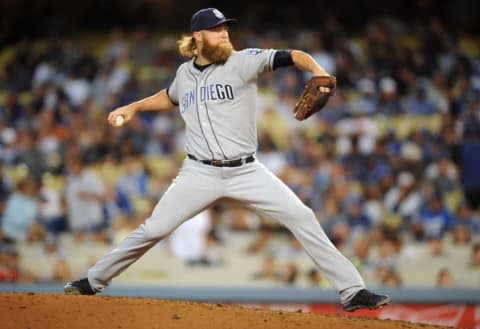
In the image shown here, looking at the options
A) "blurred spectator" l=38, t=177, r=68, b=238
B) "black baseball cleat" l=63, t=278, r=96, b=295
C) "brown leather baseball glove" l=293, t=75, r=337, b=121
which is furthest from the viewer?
"blurred spectator" l=38, t=177, r=68, b=238

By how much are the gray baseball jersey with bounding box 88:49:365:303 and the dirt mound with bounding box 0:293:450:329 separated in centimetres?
31

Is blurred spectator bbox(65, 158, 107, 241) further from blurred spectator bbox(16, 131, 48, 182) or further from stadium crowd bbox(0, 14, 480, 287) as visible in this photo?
blurred spectator bbox(16, 131, 48, 182)

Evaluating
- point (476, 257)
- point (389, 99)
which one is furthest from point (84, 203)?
point (476, 257)

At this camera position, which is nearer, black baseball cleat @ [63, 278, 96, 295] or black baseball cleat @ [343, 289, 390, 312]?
black baseball cleat @ [343, 289, 390, 312]

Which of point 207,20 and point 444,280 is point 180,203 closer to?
point 207,20

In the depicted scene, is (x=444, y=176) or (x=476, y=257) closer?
(x=476, y=257)

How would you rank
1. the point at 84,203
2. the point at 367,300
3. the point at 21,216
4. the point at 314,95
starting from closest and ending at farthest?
the point at 314,95
the point at 367,300
the point at 21,216
the point at 84,203

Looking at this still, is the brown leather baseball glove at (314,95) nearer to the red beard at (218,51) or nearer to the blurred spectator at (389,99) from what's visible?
the red beard at (218,51)

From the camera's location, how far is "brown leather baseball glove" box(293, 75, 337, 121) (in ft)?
16.8

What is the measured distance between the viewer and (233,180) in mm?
5449

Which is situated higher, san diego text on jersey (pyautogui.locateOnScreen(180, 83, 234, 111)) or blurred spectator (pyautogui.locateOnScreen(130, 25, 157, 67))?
blurred spectator (pyautogui.locateOnScreen(130, 25, 157, 67))

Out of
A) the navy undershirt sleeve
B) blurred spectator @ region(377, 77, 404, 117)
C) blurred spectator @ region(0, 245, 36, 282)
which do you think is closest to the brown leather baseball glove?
the navy undershirt sleeve

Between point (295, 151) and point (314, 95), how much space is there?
24.5 ft

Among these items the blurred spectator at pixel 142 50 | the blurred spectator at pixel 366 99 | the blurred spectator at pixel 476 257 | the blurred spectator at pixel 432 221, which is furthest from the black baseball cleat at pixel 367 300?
the blurred spectator at pixel 142 50
